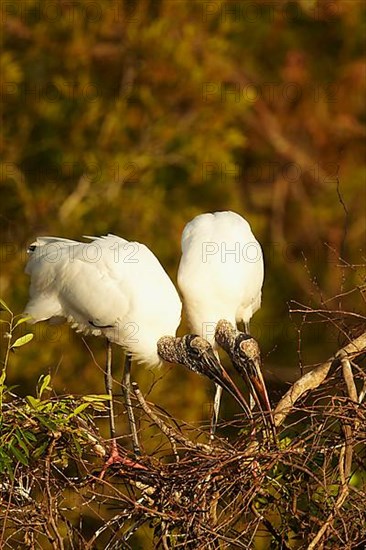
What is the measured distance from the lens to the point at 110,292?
237 inches

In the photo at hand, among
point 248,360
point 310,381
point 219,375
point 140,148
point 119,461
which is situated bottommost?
point 140,148

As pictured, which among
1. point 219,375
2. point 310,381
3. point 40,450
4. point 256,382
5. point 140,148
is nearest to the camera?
point 40,450

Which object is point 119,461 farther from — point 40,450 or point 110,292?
point 110,292

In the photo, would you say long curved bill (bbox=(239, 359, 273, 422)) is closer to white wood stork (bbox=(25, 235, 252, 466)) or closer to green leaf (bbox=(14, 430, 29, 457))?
white wood stork (bbox=(25, 235, 252, 466))

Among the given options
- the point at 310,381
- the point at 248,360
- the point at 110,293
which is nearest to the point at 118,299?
the point at 110,293

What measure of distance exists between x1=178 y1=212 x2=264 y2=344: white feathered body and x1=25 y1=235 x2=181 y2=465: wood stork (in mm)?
128

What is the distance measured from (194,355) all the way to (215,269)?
1.38 ft

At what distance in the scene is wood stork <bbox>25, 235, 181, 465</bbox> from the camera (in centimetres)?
596

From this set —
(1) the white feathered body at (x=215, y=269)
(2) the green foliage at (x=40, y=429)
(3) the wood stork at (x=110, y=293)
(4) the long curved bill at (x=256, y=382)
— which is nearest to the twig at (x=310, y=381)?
(2) the green foliage at (x=40, y=429)

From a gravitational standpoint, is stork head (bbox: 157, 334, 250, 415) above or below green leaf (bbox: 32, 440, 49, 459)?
below

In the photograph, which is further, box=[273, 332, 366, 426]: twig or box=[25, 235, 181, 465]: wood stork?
box=[25, 235, 181, 465]: wood stork

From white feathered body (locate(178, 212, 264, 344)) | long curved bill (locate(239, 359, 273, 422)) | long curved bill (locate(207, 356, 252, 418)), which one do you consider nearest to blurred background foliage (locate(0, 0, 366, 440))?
white feathered body (locate(178, 212, 264, 344))

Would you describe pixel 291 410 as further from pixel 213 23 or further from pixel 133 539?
Result: pixel 213 23

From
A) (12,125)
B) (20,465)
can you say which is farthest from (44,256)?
(12,125)
